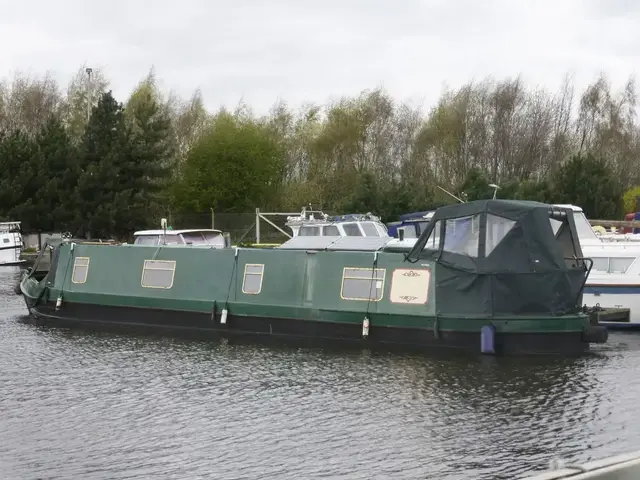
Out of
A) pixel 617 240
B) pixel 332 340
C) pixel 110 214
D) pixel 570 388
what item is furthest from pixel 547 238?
pixel 110 214

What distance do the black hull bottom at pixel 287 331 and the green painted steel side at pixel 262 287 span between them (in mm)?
152

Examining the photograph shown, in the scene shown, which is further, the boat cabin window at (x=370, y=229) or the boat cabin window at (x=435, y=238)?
the boat cabin window at (x=370, y=229)

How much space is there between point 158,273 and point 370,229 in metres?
10.7

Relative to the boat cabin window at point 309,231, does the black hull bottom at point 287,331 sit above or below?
below

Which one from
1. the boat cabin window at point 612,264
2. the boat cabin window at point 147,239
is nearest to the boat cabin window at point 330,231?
the boat cabin window at point 147,239

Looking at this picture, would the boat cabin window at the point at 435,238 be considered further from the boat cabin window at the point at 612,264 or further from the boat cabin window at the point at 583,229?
the boat cabin window at the point at 583,229

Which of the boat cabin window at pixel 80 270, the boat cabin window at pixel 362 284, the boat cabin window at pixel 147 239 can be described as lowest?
the boat cabin window at pixel 80 270

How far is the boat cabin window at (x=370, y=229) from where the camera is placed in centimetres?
3256

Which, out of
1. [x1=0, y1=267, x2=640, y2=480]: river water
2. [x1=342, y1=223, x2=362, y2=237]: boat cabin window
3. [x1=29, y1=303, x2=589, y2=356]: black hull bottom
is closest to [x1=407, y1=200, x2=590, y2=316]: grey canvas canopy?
[x1=29, y1=303, x2=589, y2=356]: black hull bottom

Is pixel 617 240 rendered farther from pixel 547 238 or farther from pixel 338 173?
pixel 338 173

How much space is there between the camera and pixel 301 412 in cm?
1478

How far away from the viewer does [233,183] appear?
202 feet

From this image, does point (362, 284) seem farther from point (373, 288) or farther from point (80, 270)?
point (80, 270)

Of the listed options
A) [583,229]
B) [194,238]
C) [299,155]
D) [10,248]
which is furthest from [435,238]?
[299,155]
